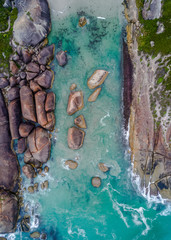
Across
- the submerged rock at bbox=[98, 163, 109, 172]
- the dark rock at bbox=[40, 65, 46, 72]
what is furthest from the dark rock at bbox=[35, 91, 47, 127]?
the submerged rock at bbox=[98, 163, 109, 172]

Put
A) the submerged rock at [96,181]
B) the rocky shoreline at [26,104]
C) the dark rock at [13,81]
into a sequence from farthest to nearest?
the submerged rock at [96,181] < the dark rock at [13,81] < the rocky shoreline at [26,104]

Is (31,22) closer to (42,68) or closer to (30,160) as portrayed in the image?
(42,68)

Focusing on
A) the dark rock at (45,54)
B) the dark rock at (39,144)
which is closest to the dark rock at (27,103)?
the dark rock at (39,144)

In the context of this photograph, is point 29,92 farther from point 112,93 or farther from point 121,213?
point 121,213

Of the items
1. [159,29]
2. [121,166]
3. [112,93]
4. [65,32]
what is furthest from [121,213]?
[65,32]

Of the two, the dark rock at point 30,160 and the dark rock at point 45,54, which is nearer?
the dark rock at point 45,54

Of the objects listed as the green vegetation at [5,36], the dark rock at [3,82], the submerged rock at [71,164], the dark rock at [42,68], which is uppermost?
the green vegetation at [5,36]

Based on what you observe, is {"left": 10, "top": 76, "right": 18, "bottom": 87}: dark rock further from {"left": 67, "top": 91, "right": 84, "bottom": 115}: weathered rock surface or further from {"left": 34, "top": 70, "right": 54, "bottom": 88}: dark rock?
{"left": 67, "top": 91, "right": 84, "bottom": 115}: weathered rock surface

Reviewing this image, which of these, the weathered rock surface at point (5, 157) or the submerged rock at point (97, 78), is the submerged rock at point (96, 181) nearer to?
the weathered rock surface at point (5, 157)
